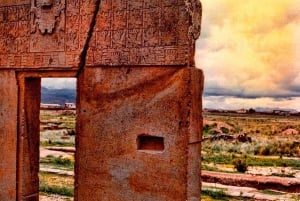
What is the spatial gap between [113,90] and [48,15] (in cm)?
128

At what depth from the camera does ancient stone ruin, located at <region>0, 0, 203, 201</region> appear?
4.97 metres

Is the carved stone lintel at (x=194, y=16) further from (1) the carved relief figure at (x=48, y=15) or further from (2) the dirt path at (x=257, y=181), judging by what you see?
(2) the dirt path at (x=257, y=181)

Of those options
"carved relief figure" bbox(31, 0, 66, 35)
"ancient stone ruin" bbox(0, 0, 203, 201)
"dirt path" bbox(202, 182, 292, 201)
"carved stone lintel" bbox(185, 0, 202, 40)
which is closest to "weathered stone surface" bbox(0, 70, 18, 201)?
"ancient stone ruin" bbox(0, 0, 203, 201)

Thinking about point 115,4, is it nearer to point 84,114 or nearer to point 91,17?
point 91,17

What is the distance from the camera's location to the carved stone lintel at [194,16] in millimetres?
4906

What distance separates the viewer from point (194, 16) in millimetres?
5012

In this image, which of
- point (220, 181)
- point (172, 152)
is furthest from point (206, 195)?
point (172, 152)

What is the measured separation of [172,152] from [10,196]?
2431mm

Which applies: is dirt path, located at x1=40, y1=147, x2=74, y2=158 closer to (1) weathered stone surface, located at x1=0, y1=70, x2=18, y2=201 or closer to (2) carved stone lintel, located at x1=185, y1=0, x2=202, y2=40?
(1) weathered stone surface, located at x1=0, y1=70, x2=18, y2=201

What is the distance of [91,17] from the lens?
18.1ft

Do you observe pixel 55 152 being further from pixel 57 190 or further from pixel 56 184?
pixel 57 190

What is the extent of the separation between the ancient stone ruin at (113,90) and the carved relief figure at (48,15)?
0.01 m

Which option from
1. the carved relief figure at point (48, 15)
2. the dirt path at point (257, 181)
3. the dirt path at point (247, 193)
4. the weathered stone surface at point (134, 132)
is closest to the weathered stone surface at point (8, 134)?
the carved relief figure at point (48, 15)

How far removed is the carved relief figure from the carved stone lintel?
5.26 ft
